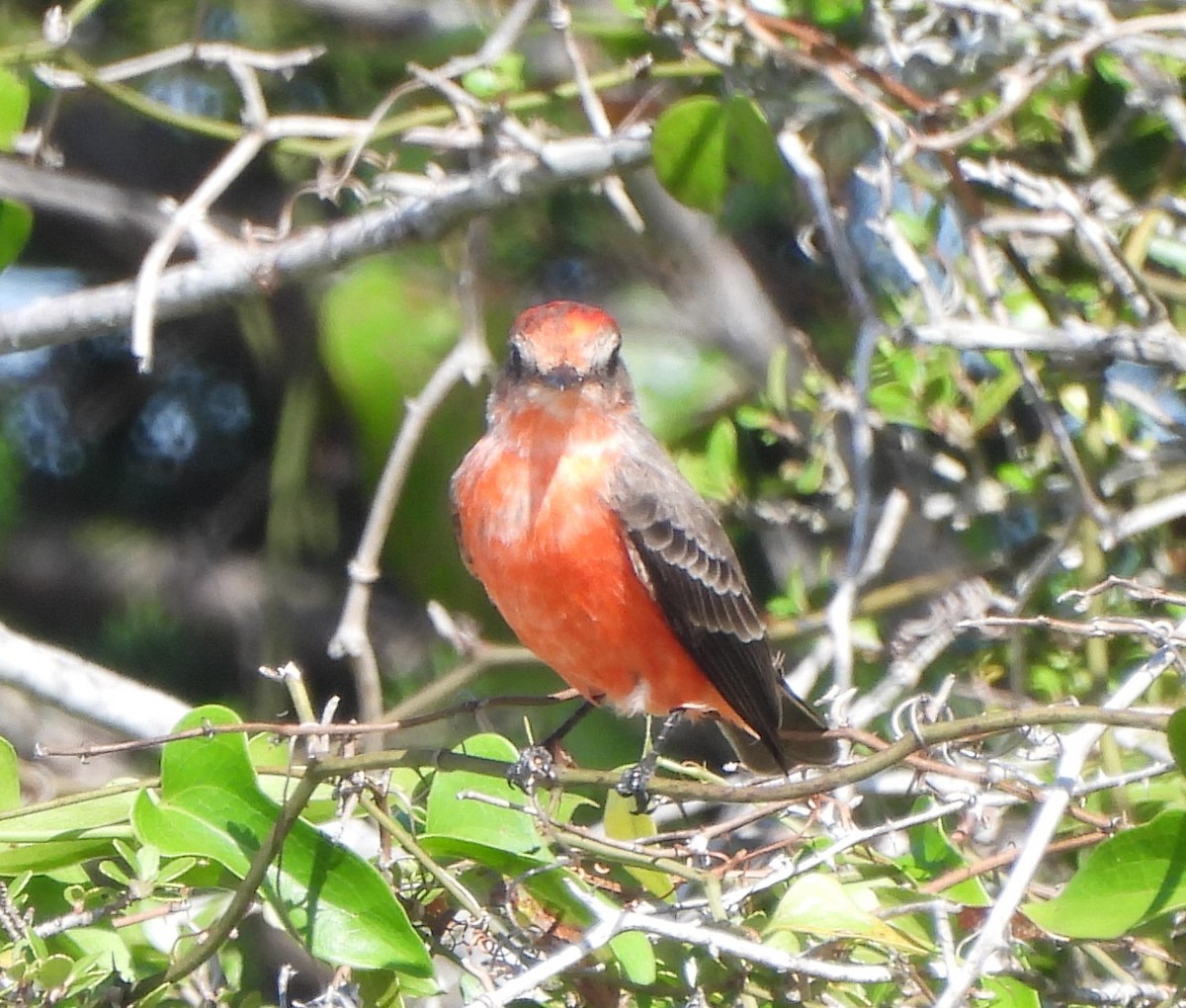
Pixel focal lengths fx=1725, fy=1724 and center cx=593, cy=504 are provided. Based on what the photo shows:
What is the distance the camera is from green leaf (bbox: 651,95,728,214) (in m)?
3.67

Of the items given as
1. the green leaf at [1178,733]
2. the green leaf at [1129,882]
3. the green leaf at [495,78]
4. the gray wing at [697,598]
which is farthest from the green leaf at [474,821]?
the green leaf at [495,78]

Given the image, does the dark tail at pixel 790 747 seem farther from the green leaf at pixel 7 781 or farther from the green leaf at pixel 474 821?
the green leaf at pixel 7 781

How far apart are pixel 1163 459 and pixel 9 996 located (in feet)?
8.96

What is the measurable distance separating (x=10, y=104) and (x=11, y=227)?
0.28 meters

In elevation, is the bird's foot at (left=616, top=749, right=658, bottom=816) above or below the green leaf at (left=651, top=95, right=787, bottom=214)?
below

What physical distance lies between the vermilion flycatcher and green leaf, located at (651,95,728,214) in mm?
350

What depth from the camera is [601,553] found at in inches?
140

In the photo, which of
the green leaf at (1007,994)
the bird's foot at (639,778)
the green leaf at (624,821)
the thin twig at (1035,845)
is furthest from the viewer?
the green leaf at (624,821)

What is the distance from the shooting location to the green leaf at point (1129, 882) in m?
2.17

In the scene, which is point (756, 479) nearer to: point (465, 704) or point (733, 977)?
point (465, 704)

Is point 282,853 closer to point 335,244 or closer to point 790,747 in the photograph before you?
point 790,747

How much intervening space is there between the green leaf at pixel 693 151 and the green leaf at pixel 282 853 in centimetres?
184

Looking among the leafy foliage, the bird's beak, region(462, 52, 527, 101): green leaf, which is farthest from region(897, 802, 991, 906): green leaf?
region(462, 52, 527, 101): green leaf

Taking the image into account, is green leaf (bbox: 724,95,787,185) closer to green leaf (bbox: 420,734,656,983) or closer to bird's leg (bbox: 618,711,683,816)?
bird's leg (bbox: 618,711,683,816)
